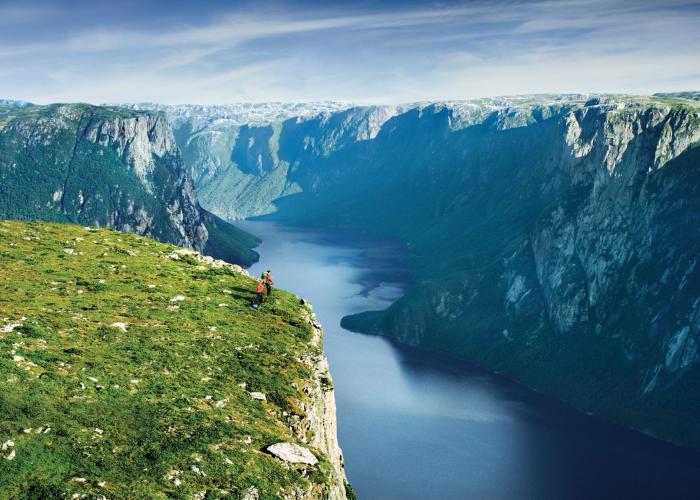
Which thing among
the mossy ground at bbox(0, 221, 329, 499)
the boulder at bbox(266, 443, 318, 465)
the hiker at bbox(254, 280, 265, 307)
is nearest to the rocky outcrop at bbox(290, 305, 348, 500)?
the boulder at bbox(266, 443, 318, 465)

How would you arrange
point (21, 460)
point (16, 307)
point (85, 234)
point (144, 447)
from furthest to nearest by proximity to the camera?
point (85, 234)
point (16, 307)
point (144, 447)
point (21, 460)

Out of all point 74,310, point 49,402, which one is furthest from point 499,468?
point 49,402

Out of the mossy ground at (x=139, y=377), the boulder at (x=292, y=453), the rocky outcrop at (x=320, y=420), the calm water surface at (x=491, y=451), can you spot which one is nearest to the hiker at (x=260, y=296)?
the mossy ground at (x=139, y=377)

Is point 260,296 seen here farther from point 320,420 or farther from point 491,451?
point 491,451

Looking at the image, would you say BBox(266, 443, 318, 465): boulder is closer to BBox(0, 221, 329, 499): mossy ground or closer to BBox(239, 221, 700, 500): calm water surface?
BBox(0, 221, 329, 499): mossy ground

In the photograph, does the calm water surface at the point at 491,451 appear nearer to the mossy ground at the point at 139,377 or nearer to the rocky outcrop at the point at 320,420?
the mossy ground at the point at 139,377

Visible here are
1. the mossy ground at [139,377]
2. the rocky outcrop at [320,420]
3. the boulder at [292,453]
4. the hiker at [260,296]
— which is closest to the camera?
the mossy ground at [139,377]

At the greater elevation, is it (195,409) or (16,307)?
(16,307)

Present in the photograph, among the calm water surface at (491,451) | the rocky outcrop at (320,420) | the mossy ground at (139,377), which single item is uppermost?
the mossy ground at (139,377)

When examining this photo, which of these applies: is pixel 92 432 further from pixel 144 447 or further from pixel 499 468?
pixel 499 468

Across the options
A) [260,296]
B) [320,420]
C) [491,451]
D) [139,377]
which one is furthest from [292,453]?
[491,451]
